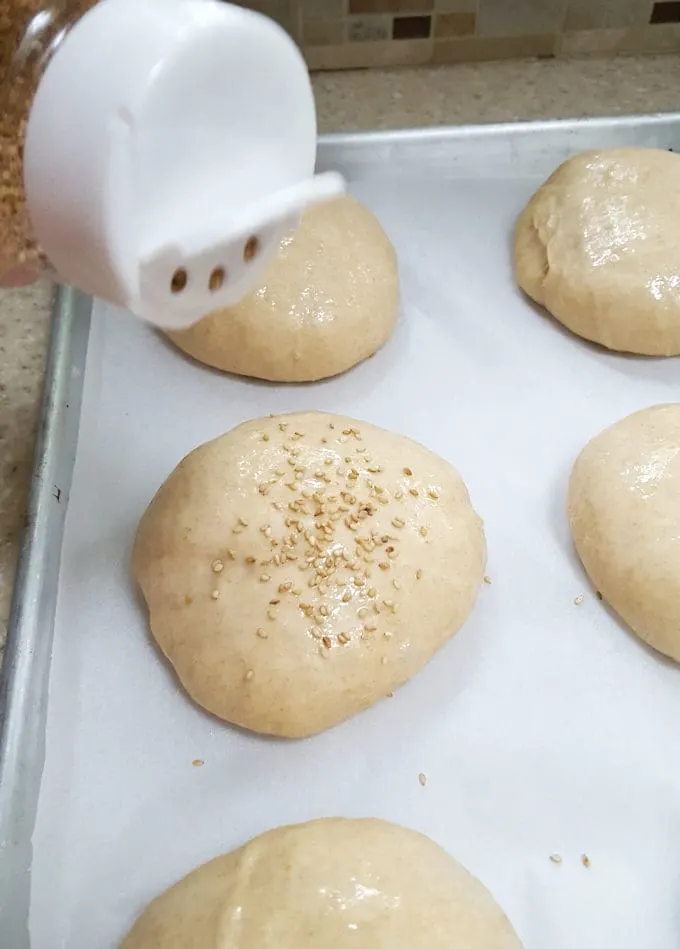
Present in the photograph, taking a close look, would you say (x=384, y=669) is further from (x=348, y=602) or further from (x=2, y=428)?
(x=2, y=428)

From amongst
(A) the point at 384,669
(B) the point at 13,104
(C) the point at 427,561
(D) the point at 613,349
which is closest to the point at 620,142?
(D) the point at 613,349

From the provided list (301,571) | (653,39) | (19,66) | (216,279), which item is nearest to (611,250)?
(653,39)

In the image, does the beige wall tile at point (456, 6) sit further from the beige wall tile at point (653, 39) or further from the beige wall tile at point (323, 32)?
the beige wall tile at point (653, 39)

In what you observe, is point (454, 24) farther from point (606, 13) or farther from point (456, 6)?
point (606, 13)

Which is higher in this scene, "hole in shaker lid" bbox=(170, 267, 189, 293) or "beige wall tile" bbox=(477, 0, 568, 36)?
"hole in shaker lid" bbox=(170, 267, 189, 293)

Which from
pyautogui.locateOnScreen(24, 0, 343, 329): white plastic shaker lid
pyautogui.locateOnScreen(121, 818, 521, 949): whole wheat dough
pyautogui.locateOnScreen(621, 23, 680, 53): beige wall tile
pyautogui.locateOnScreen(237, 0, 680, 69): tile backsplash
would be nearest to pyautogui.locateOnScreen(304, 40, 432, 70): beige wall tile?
pyautogui.locateOnScreen(237, 0, 680, 69): tile backsplash

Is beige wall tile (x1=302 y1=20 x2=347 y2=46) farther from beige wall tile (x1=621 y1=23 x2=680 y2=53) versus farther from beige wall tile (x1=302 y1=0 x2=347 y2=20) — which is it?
beige wall tile (x1=621 y1=23 x2=680 y2=53)
